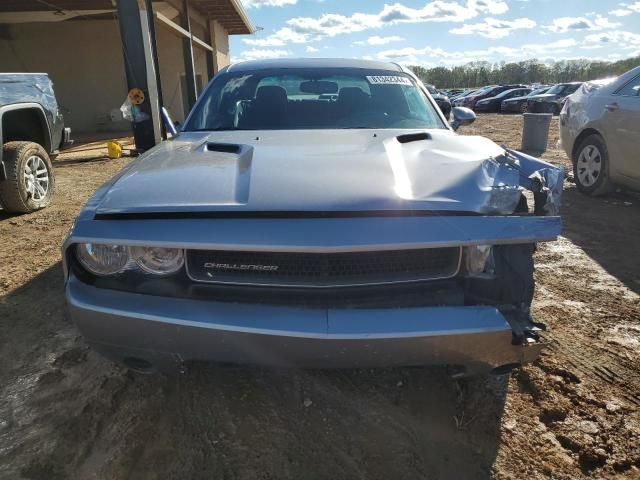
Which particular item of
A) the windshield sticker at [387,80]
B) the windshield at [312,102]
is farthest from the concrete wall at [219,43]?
the windshield sticker at [387,80]

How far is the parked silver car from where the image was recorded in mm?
4895

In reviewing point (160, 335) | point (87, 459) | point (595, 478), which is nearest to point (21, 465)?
point (87, 459)

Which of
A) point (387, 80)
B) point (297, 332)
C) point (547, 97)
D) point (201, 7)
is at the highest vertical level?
point (201, 7)

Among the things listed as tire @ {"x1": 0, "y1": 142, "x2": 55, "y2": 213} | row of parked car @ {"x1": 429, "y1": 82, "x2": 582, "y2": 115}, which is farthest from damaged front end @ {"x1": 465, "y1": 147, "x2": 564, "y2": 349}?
row of parked car @ {"x1": 429, "y1": 82, "x2": 582, "y2": 115}

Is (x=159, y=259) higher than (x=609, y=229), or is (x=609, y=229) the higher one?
(x=159, y=259)

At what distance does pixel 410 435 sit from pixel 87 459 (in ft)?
4.17

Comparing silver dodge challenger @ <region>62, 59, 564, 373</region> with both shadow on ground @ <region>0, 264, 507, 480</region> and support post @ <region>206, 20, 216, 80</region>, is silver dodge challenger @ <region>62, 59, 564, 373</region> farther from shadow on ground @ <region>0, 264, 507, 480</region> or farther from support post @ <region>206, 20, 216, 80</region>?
support post @ <region>206, 20, 216, 80</region>

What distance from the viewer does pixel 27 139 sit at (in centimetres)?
562

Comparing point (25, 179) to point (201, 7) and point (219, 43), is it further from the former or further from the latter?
point (219, 43)

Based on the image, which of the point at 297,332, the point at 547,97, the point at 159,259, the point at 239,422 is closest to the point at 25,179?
the point at 159,259

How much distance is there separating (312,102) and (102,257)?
1.85 m

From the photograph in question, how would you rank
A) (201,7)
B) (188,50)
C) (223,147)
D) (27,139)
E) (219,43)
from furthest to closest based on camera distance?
(219,43) < (201,7) < (188,50) < (27,139) < (223,147)

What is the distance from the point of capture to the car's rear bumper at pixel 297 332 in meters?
1.60

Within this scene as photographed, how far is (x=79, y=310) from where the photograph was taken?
5.68 feet
